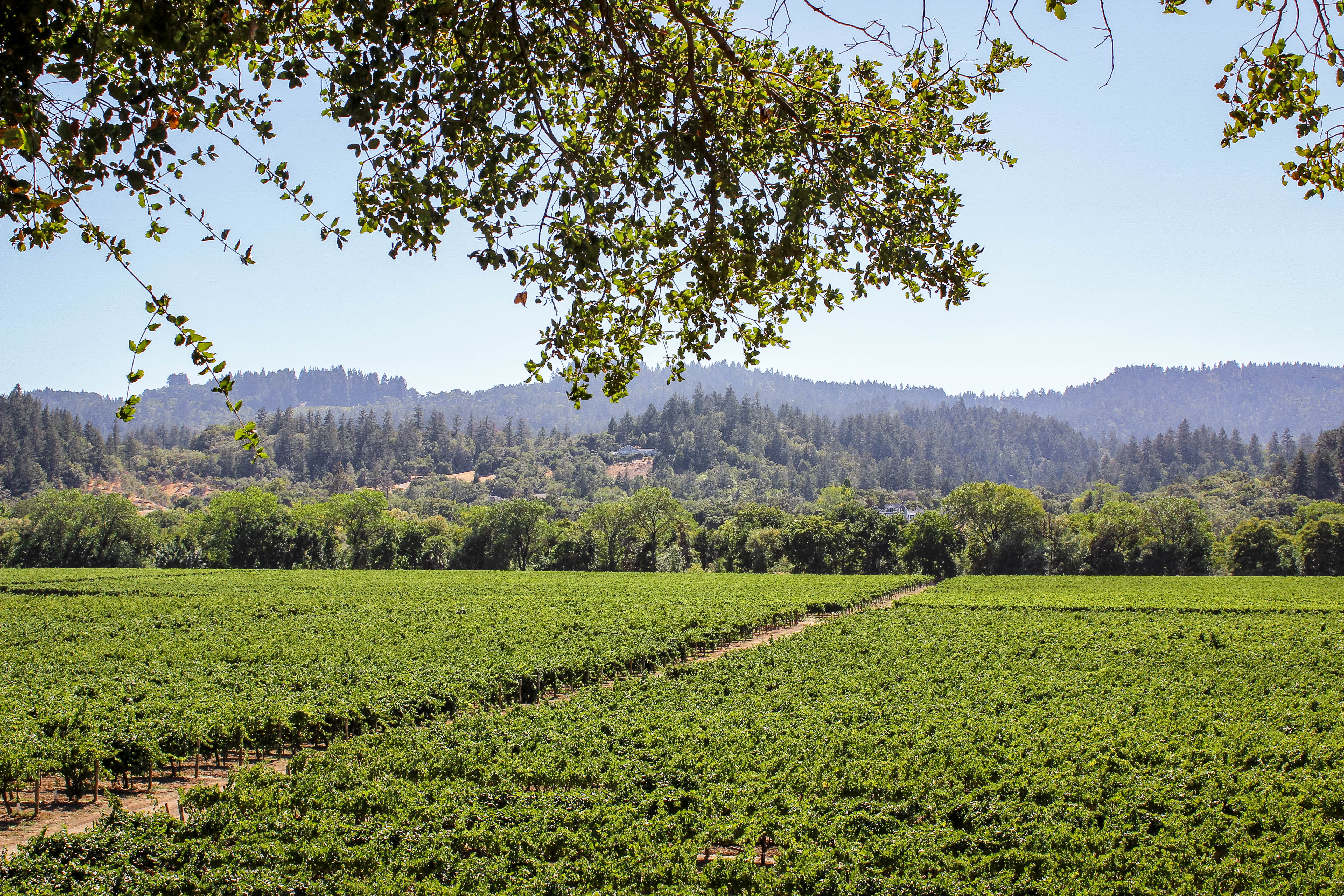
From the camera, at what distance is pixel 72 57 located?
11.9ft

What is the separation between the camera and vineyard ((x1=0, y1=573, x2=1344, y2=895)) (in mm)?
7445

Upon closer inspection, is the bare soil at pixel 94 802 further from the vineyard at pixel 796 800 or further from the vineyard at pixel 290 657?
the vineyard at pixel 796 800

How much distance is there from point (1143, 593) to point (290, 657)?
58.8 meters

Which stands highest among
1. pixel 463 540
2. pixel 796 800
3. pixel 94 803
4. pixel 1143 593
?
pixel 796 800

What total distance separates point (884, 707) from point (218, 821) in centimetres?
1217

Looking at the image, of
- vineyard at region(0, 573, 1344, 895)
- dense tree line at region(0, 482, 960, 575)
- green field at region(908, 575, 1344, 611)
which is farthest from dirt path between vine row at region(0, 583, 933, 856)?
dense tree line at region(0, 482, 960, 575)

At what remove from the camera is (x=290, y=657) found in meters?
21.1

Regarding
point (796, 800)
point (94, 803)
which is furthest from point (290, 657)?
point (796, 800)

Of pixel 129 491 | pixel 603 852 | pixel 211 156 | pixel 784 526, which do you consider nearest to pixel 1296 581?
pixel 784 526

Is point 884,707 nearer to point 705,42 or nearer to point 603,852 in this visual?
point 603,852

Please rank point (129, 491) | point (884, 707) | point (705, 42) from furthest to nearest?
point (129, 491) < point (884, 707) < point (705, 42)

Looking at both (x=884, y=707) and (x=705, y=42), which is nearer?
(x=705, y=42)

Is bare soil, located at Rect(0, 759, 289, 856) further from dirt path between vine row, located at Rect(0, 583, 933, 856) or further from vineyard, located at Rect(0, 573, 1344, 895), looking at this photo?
vineyard, located at Rect(0, 573, 1344, 895)

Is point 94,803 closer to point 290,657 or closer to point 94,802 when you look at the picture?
point 94,802
